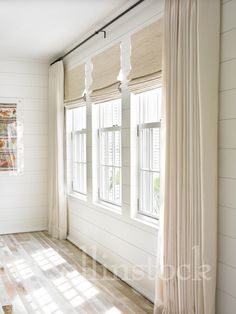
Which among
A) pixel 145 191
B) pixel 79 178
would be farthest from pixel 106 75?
pixel 79 178

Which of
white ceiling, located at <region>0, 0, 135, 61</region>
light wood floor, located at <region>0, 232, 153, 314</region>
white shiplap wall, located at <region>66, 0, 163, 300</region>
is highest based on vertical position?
white ceiling, located at <region>0, 0, 135, 61</region>

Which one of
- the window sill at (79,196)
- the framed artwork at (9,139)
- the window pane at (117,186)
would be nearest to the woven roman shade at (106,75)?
the window pane at (117,186)

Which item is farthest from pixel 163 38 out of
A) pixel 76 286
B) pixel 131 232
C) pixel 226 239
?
pixel 76 286

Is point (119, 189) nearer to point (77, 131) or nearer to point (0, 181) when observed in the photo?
point (77, 131)

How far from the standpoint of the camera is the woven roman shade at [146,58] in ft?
10.8

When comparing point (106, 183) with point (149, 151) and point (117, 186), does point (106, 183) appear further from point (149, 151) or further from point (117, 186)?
point (149, 151)

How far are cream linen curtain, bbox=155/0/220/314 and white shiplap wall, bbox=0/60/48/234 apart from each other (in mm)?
3736

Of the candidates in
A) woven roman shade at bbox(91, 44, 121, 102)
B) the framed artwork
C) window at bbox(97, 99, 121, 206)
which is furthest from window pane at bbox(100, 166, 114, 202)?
the framed artwork

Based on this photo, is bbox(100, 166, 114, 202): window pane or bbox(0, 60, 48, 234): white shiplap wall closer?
bbox(100, 166, 114, 202): window pane

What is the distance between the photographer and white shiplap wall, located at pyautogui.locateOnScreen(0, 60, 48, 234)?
6.23 meters

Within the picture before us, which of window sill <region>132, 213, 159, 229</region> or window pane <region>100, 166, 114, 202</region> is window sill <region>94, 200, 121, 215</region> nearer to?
window pane <region>100, 166, 114, 202</region>

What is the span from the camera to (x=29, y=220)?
6398mm

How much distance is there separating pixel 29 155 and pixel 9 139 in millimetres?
410

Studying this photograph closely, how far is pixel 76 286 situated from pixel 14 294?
596 millimetres
